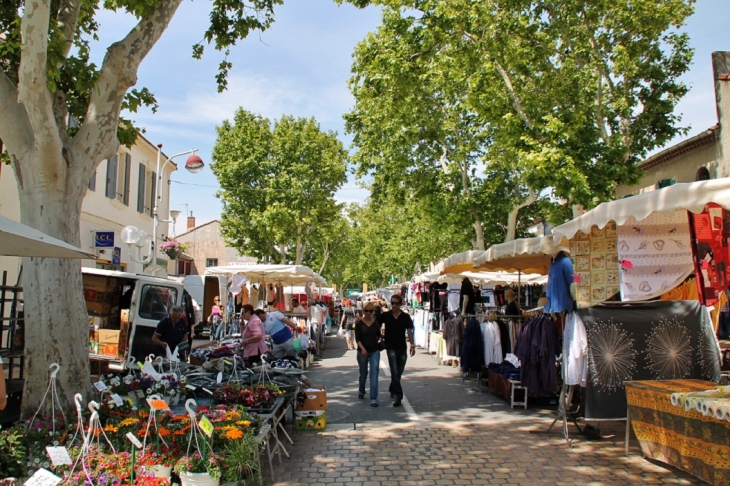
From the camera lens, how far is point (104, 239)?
1867 cm

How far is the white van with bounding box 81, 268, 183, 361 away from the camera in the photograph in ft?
35.1

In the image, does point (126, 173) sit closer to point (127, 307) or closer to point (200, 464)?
point (127, 307)

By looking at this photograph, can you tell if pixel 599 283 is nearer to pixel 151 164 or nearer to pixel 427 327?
pixel 427 327

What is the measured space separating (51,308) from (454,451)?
4.59m

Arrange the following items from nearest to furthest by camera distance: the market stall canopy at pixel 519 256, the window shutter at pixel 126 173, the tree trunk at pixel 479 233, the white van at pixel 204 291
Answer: the market stall canopy at pixel 519 256 < the tree trunk at pixel 479 233 < the window shutter at pixel 126 173 < the white van at pixel 204 291

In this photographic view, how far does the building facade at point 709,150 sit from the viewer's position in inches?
695

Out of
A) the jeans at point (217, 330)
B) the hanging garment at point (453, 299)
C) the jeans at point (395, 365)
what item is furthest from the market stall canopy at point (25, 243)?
the jeans at point (217, 330)

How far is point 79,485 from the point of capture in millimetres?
4023

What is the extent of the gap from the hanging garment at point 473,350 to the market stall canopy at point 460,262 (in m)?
1.45

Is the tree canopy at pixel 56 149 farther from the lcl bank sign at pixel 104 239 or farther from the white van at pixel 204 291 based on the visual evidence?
the white van at pixel 204 291

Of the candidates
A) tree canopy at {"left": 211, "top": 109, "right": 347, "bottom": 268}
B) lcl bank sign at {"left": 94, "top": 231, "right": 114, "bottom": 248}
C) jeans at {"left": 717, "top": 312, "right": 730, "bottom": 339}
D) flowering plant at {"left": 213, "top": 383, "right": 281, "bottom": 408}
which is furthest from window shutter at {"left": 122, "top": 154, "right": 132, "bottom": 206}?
jeans at {"left": 717, "top": 312, "right": 730, "bottom": 339}

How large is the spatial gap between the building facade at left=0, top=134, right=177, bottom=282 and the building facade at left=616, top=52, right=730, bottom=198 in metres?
16.9

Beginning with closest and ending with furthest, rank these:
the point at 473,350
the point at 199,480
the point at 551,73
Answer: the point at 199,480 → the point at 473,350 → the point at 551,73

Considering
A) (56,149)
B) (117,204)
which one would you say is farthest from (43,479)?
(117,204)
